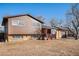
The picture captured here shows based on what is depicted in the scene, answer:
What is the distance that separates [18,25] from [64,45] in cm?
66

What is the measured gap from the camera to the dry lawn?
40.8 m

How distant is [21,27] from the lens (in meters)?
40.8

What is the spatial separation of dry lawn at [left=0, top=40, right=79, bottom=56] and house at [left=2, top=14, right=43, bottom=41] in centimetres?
8

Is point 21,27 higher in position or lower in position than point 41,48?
higher

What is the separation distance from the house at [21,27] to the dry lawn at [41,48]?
0.08 metres

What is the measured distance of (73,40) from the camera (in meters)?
40.8

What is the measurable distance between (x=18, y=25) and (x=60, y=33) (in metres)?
0.56

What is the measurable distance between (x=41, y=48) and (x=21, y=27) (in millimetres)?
378

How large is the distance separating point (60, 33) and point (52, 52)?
0.89ft

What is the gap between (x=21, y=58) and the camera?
40750mm

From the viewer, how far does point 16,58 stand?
40.8 meters

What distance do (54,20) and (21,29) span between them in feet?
1.46

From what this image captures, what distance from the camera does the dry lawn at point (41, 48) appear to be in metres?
40.8

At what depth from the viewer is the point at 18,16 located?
40.8 meters
